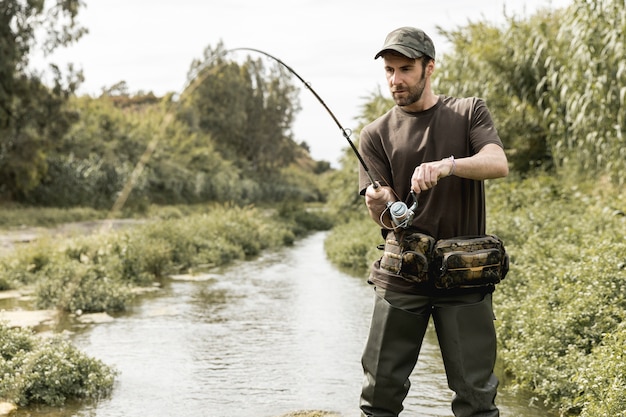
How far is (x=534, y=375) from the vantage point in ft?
17.0

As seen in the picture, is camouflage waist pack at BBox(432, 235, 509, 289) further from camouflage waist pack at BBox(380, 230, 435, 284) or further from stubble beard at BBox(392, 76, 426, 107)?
stubble beard at BBox(392, 76, 426, 107)

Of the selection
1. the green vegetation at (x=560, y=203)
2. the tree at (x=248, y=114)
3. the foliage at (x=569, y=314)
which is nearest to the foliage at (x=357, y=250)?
the green vegetation at (x=560, y=203)

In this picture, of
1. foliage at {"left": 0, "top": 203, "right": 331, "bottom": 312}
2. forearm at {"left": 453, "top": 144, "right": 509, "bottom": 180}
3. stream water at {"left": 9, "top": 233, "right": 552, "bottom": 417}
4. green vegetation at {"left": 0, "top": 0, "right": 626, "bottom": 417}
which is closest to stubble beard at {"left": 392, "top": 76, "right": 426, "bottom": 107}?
forearm at {"left": 453, "top": 144, "right": 509, "bottom": 180}

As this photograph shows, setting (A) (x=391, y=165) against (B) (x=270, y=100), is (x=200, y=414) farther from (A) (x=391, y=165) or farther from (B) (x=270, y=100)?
(B) (x=270, y=100)

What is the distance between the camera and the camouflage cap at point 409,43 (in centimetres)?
299

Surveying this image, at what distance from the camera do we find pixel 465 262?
2.98 metres

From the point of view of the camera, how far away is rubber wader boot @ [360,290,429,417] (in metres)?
3.13

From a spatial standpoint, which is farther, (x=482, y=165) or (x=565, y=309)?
(x=565, y=309)

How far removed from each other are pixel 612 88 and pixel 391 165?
649 cm

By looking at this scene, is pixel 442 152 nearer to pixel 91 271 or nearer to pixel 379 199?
pixel 379 199

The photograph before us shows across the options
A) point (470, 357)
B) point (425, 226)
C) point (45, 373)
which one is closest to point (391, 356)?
point (470, 357)

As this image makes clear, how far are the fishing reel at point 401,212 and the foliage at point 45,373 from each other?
11.1ft

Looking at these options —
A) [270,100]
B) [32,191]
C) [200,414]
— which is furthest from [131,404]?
[270,100]

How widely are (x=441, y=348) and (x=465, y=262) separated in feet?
1.37
